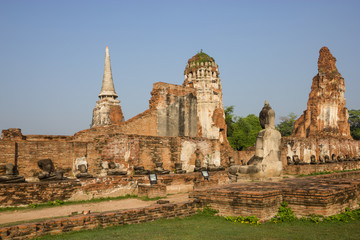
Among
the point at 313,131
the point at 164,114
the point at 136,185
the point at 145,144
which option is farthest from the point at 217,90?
the point at 136,185

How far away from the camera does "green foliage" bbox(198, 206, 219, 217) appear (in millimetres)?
6633

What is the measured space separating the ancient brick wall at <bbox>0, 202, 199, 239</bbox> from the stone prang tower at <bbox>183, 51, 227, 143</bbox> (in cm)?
1823

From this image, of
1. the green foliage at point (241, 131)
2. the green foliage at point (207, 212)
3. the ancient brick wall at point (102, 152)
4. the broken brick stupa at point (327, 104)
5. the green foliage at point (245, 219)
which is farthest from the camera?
the green foliage at point (241, 131)

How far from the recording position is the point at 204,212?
22.3ft

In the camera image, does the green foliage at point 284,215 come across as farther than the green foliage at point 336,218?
Yes

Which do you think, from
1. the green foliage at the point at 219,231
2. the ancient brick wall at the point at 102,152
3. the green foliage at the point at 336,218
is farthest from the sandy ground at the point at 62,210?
the green foliage at the point at 336,218

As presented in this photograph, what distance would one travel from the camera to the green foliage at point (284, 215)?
19.9ft

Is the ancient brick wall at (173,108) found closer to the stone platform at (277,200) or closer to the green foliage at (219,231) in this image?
the stone platform at (277,200)

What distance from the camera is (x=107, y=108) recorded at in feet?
78.9

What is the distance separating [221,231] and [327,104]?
27.5 meters

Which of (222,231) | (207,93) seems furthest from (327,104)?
(222,231)

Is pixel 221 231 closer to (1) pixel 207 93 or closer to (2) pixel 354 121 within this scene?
(1) pixel 207 93

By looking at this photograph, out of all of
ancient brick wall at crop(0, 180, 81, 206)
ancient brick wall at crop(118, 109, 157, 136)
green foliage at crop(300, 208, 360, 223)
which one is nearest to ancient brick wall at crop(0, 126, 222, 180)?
ancient brick wall at crop(0, 180, 81, 206)

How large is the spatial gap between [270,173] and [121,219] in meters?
4.55
